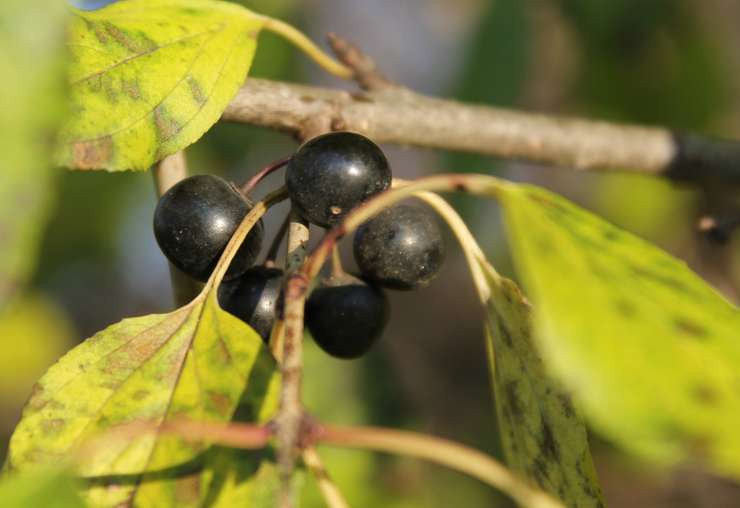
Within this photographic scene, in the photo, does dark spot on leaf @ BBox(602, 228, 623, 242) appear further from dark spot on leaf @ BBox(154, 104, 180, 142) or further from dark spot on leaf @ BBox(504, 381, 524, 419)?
dark spot on leaf @ BBox(154, 104, 180, 142)

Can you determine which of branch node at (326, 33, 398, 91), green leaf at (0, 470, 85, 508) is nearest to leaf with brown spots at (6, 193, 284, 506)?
green leaf at (0, 470, 85, 508)

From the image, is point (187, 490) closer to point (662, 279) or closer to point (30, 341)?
point (662, 279)

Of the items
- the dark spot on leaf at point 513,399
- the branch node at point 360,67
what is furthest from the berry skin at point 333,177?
the branch node at point 360,67

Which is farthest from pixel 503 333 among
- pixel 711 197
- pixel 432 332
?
pixel 432 332

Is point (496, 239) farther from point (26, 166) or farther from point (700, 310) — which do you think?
point (26, 166)

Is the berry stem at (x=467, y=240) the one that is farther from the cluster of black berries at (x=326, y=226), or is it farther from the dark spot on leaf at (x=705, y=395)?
the dark spot on leaf at (x=705, y=395)
